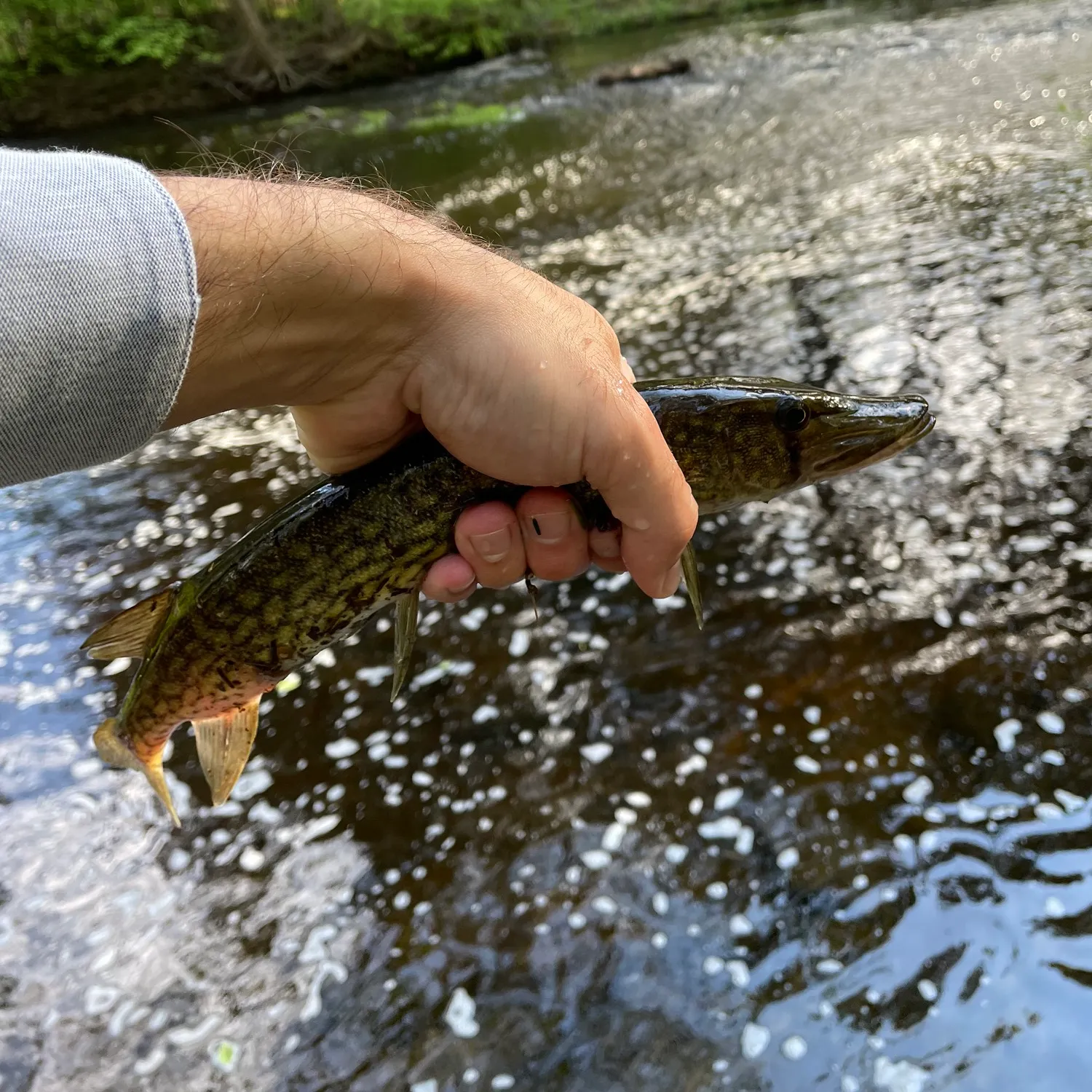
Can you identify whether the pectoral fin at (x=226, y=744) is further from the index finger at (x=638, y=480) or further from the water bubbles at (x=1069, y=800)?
the water bubbles at (x=1069, y=800)

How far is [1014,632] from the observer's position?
3.27 meters

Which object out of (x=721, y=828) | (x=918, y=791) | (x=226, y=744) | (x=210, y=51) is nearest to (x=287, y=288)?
(x=226, y=744)

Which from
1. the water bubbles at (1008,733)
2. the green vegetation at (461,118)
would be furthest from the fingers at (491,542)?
the green vegetation at (461,118)

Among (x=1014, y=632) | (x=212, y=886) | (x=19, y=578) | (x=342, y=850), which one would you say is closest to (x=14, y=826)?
(x=212, y=886)

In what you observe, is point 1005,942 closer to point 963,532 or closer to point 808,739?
point 808,739

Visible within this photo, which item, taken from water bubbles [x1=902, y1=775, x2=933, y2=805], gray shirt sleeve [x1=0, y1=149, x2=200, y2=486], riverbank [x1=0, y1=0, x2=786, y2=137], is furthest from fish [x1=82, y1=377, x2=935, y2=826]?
riverbank [x1=0, y1=0, x2=786, y2=137]

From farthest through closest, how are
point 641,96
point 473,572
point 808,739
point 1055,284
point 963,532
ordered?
point 641,96, point 1055,284, point 963,532, point 808,739, point 473,572

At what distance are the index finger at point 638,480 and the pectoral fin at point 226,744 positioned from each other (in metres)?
1.30

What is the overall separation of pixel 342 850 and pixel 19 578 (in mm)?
2848

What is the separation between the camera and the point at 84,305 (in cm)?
140

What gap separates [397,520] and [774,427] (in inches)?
41.1

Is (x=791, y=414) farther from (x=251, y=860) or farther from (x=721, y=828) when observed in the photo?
(x=251, y=860)

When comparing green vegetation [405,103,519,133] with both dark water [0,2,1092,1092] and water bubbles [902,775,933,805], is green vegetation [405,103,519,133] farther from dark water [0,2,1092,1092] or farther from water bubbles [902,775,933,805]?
water bubbles [902,775,933,805]

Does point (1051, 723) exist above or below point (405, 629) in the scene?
below
